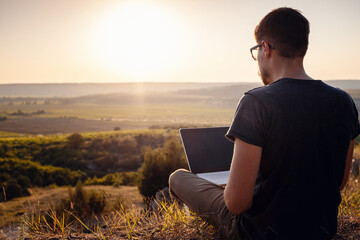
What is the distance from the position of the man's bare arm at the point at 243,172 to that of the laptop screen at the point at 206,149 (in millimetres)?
1362

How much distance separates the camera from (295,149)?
151 centimetres

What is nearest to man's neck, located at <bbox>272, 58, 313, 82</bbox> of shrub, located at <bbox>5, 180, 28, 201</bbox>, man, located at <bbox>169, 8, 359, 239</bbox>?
man, located at <bbox>169, 8, 359, 239</bbox>

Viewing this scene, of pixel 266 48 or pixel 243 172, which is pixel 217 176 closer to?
pixel 243 172

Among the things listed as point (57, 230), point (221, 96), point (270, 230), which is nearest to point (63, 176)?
point (57, 230)

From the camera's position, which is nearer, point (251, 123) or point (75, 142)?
point (251, 123)

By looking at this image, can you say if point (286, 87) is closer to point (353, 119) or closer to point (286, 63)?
point (286, 63)

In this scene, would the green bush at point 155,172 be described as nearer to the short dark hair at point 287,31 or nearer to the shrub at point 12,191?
the shrub at point 12,191

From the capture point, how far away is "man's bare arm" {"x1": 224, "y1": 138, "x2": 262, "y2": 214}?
58.0 inches

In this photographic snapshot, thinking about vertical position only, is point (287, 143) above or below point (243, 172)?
above

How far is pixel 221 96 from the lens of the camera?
82.1 meters

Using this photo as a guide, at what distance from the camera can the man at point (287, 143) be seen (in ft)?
4.86

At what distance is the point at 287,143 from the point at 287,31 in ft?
1.86

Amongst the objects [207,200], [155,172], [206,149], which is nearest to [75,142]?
[155,172]

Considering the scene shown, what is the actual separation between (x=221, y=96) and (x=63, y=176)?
65.6m
